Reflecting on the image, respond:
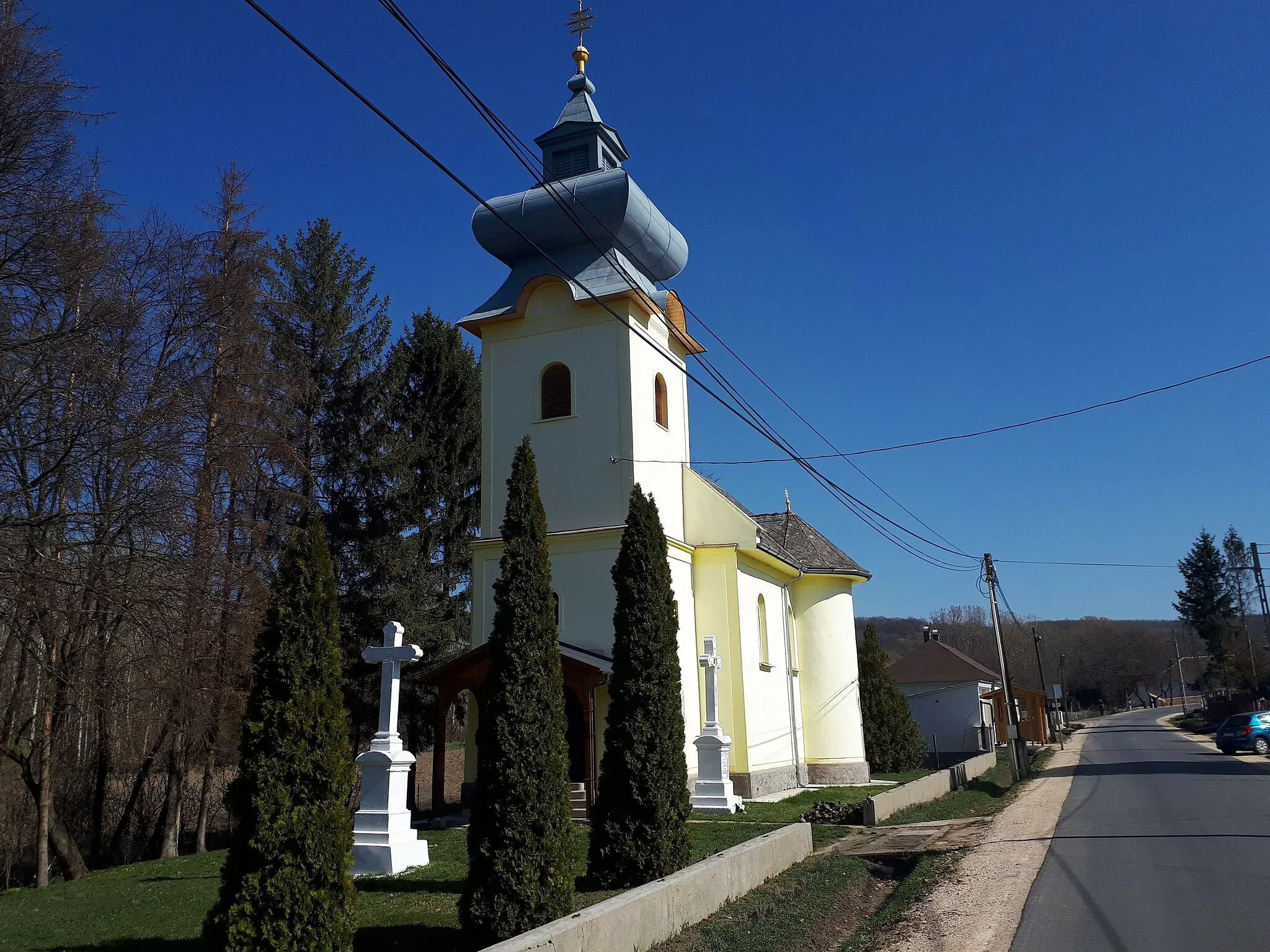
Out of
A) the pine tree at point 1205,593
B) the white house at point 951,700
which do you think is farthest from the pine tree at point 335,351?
the pine tree at point 1205,593

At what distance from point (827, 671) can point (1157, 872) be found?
1533 centimetres

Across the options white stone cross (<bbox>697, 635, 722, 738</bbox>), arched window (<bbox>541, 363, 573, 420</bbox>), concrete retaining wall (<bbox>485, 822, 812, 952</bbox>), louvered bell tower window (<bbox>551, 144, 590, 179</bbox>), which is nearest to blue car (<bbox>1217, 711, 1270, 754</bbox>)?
white stone cross (<bbox>697, 635, 722, 738</bbox>)

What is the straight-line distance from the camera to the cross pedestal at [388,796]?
11773 millimetres

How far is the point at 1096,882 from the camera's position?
10.3m

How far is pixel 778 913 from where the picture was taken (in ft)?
30.9

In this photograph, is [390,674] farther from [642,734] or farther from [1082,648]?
[1082,648]

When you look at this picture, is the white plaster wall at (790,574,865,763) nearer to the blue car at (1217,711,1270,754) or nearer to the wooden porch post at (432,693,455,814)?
the wooden porch post at (432,693,455,814)

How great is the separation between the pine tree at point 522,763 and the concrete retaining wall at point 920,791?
902 cm

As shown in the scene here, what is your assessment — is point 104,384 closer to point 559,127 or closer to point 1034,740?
point 559,127

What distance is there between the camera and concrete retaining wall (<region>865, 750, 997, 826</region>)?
16.5 metres

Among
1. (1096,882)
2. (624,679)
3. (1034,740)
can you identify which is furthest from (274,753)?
(1034,740)

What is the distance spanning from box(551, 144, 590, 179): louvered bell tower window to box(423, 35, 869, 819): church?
0.11 feet

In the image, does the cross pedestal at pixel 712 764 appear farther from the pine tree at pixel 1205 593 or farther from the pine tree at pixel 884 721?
the pine tree at pixel 1205 593

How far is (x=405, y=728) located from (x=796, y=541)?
41.3 ft
